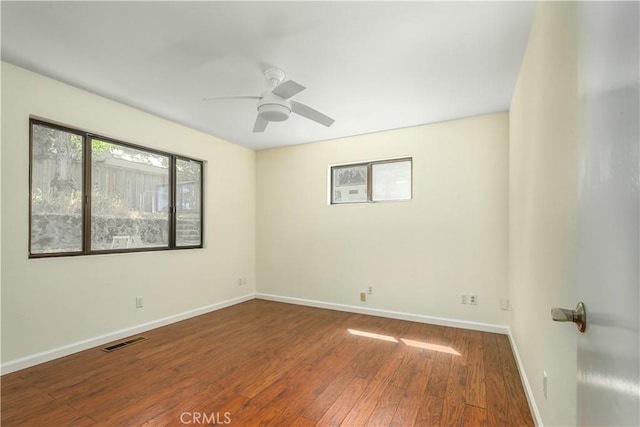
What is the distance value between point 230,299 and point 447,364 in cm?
315

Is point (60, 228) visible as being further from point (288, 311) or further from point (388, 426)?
point (388, 426)

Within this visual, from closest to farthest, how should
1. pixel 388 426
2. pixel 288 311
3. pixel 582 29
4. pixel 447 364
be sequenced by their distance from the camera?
pixel 582 29, pixel 388 426, pixel 447 364, pixel 288 311

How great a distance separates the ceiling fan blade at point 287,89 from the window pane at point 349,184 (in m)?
2.17

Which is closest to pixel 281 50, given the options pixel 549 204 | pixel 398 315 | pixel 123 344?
pixel 549 204

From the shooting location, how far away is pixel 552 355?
1501mm

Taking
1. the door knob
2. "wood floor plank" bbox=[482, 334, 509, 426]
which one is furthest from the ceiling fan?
"wood floor plank" bbox=[482, 334, 509, 426]

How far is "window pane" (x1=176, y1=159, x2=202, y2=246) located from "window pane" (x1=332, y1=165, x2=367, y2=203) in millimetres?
1956

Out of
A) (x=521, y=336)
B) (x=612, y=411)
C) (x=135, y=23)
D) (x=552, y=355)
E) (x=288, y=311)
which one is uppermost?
(x=135, y=23)

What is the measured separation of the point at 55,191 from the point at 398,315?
3.95 m

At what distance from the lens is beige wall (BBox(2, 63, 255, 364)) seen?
8.07ft

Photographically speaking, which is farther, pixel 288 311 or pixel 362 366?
pixel 288 311

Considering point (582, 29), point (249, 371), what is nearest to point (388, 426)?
point (249, 371)

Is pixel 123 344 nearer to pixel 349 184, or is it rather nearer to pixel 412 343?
pixel 412 343

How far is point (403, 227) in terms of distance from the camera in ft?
12.9
